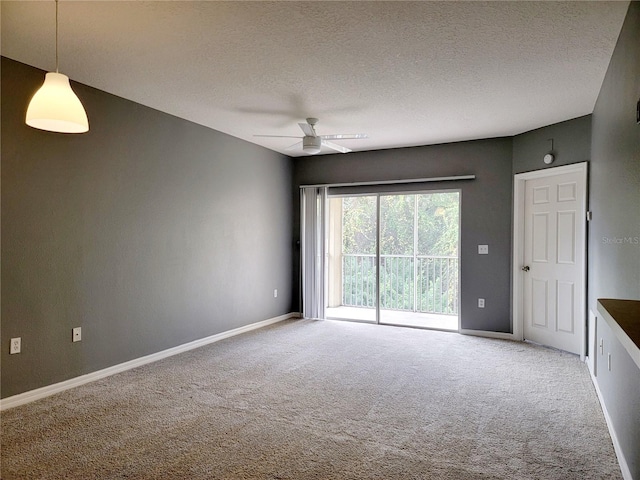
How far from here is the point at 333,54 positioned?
2.88 meters

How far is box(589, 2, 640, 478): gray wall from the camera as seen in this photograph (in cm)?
214

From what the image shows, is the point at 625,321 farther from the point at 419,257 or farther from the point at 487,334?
the point at 419,257

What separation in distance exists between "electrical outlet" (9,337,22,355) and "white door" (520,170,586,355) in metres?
5.08

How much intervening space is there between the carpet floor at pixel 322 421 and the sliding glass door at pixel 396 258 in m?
2.48

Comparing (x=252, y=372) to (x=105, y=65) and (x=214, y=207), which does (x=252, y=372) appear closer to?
(x=214, y=207)

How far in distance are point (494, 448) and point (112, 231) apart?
3.49m

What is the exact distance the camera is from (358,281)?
24.1 feet

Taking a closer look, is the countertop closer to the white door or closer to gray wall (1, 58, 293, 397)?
the white door

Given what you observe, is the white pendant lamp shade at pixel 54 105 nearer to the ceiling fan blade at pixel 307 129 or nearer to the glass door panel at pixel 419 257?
the ceiling fan blade at pixel 307 129

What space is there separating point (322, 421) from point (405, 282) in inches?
178

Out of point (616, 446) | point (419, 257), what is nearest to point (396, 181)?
point (419, 257)

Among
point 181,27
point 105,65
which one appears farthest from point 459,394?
point 105,65

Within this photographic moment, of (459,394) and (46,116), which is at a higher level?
(46,116)

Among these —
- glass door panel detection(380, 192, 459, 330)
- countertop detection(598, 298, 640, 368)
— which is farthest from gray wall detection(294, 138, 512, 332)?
countertop detection(598, 298, 640, 368)
